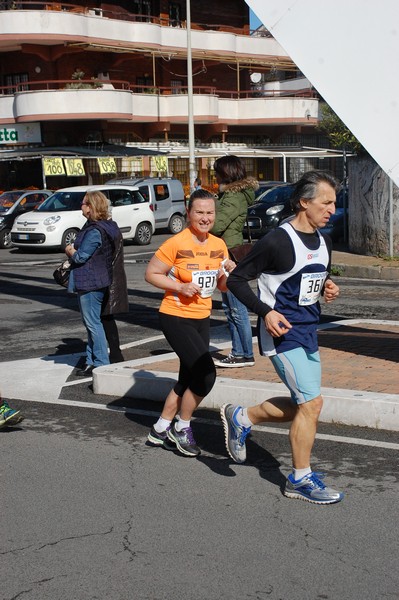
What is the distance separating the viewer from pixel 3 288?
712 inches

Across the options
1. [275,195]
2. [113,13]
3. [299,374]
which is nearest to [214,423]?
[299,374]

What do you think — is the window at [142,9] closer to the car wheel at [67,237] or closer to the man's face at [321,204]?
the car wheel at [67,237]

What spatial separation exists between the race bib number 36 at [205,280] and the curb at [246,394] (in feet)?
4.41

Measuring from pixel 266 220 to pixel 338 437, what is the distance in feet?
74.6

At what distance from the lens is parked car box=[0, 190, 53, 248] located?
28906mm

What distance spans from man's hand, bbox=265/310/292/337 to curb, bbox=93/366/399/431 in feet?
6.16

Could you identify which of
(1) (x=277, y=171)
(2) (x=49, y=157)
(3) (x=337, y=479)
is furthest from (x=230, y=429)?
(1) (x=277, y=171)

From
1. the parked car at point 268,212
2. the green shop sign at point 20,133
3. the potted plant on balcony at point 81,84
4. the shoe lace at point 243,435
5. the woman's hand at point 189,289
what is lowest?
the shoe lace at point 243,435

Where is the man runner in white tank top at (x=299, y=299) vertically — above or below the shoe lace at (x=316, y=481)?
above

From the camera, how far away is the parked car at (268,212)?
2909cm

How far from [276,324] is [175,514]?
1.17 metres

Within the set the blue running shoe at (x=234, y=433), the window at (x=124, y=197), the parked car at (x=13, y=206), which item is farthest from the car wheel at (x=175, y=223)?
the blue running shoe at (x=234, y=433)

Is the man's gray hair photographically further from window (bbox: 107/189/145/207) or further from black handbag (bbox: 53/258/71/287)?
window (bbox: 107/189/145/207)

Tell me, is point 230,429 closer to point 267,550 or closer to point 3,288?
point 267,550
